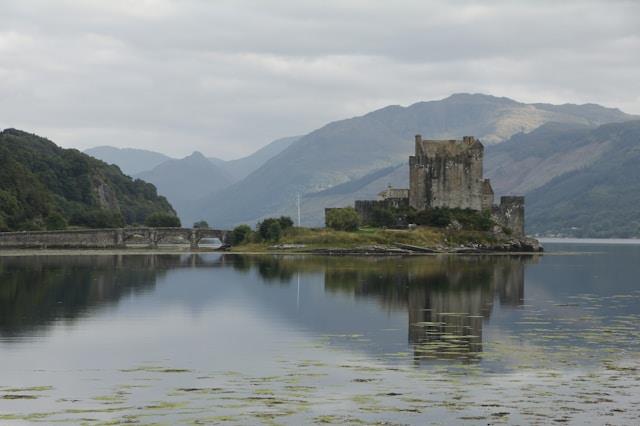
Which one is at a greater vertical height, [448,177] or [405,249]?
[448,177]

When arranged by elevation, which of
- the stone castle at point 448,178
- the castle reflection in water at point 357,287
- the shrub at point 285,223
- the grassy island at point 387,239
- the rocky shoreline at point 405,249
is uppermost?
the stone castle at point 448,178

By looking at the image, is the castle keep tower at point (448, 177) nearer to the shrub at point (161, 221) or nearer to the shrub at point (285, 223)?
the shrub at point (285, 223)

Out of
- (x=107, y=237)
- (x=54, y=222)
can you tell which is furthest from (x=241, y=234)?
(x=54, y=222)

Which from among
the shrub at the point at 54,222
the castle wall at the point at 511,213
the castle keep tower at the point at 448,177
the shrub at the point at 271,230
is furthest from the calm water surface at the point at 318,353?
the shrub at the point at 54,222

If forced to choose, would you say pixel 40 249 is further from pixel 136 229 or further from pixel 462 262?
pixel 462 262

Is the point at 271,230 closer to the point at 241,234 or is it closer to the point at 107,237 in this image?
the point at 241,234

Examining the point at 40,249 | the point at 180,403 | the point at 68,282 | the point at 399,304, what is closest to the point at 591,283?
the point at 399,304

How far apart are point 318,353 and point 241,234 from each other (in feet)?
383

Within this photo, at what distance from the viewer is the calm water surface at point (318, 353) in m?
27.2

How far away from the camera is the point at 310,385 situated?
101ft

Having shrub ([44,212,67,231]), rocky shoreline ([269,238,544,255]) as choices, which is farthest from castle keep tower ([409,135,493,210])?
shrub ([44,212,67,231])

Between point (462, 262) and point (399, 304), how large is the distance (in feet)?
175

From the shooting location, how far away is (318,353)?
37875 mm

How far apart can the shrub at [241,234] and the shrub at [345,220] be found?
15.8m
